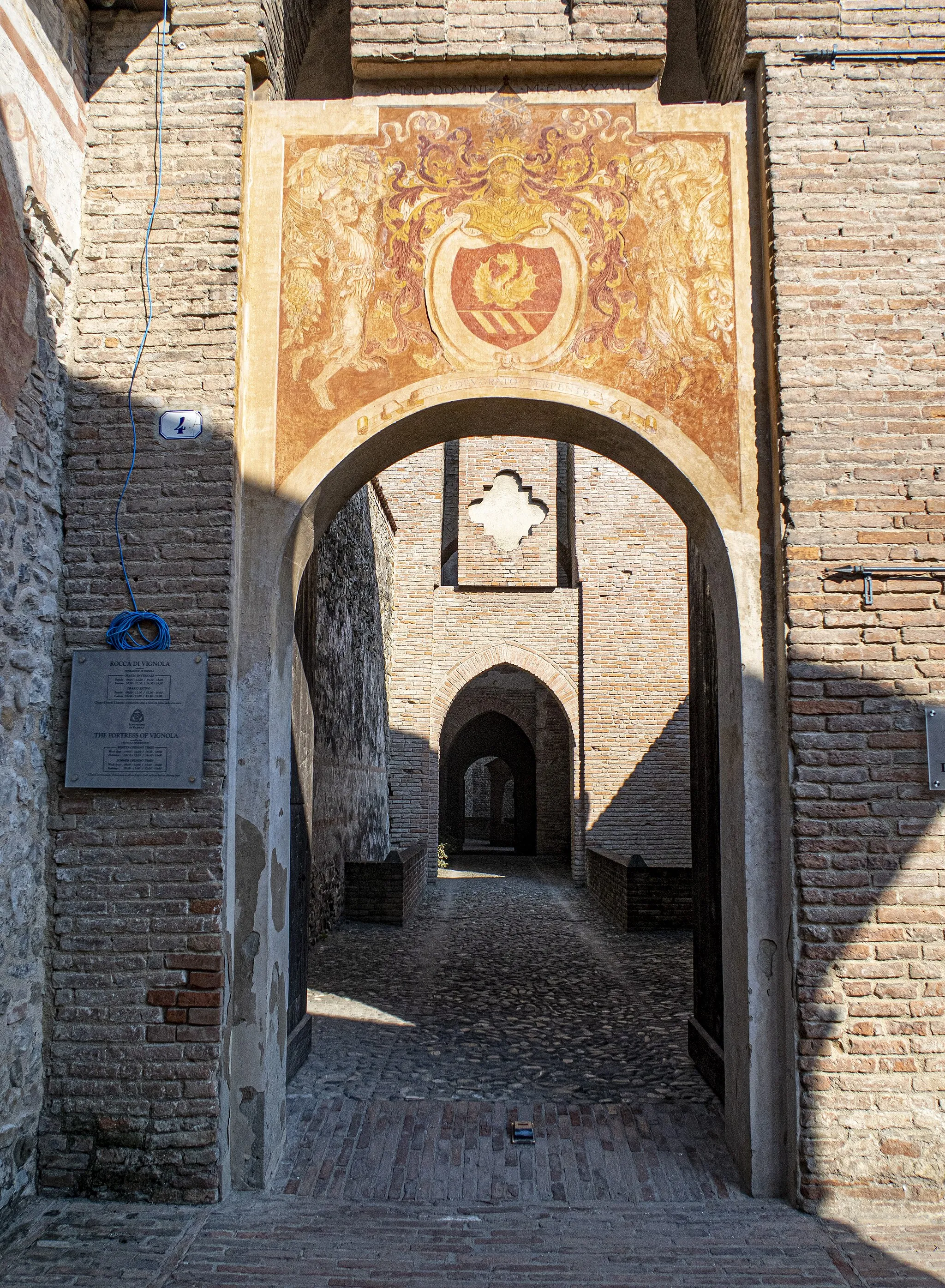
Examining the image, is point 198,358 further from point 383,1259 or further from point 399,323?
point 383,1259

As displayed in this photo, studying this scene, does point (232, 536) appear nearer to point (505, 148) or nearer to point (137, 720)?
point (137, 720)

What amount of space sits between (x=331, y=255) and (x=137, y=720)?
2.29 meters

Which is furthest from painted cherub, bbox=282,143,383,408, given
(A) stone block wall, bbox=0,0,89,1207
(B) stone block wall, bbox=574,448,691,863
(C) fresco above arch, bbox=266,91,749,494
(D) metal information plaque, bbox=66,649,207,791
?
(B) stone block wall, bbox=574,448,691,863

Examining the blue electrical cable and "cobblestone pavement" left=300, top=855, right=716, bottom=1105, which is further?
"cobblestone pavement" left=300, top=855, right=716, bottom=1105

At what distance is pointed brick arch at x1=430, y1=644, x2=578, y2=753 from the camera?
13.8 meters

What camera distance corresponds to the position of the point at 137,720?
12.1 ft

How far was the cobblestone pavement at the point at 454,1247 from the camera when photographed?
3051mm

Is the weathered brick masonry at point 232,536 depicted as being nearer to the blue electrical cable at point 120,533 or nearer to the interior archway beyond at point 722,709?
the blue electrical cable at point 120,533

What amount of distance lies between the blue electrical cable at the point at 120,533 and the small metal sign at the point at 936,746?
312cm

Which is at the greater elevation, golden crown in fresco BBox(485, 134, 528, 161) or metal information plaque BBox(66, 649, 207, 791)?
golden crown in fresco BBox(485, 134, 528, 161)

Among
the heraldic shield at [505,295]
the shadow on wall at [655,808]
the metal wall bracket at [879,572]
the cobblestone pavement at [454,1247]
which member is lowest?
the cobblestone pavement at [454,1247]

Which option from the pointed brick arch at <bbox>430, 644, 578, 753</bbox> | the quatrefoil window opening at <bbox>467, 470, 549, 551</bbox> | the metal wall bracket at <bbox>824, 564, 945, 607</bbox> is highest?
the quatrefoil window opening at <bbox>467, 470, 549, 551</bbox>

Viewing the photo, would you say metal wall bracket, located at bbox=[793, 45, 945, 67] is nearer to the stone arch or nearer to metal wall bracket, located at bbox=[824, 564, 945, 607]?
metal wall bracket, located at bbox=[824, 564, 945, 607]

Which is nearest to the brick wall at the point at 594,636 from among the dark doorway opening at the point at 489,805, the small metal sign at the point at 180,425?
the small metal sign at the point at 180,425
